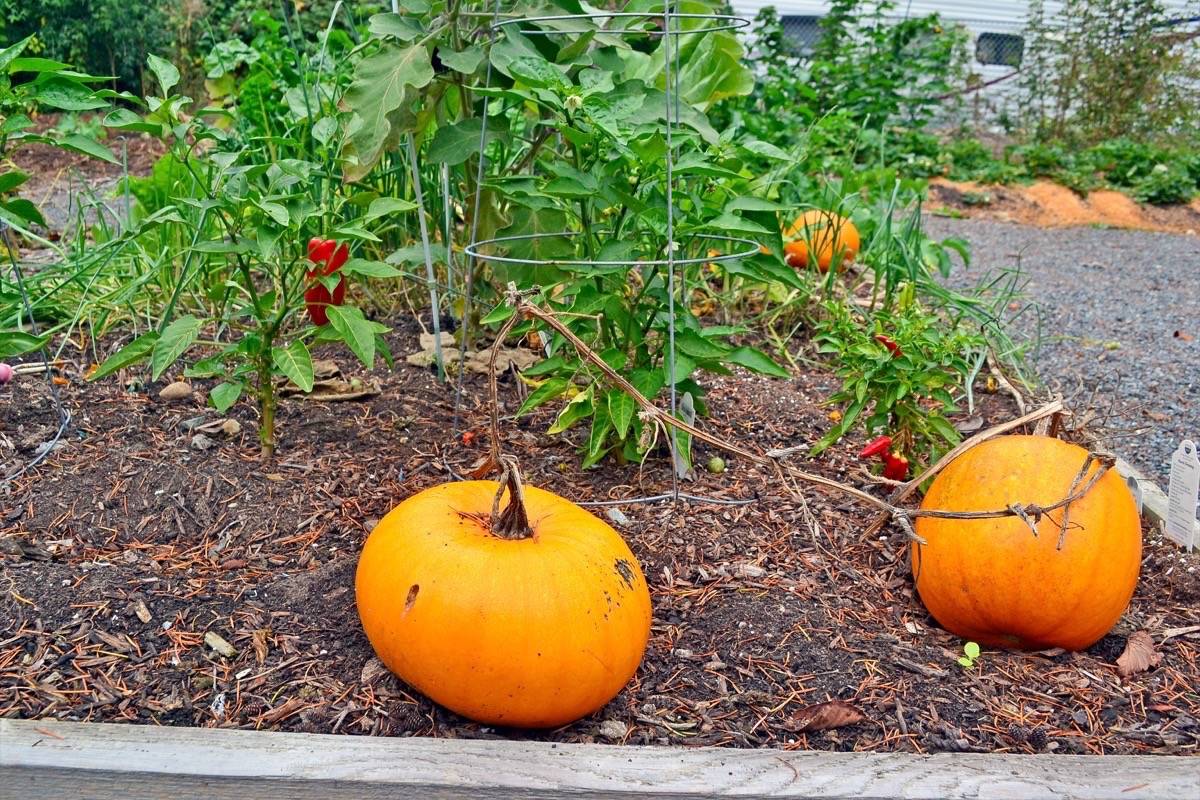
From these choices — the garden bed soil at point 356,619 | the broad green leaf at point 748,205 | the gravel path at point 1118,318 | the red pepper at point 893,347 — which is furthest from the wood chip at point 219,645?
the gravel path at point 1118,318

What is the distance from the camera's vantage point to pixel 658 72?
9.36ft

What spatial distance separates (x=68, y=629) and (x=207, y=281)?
1.74 metres

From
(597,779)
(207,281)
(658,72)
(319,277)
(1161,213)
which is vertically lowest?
(1161,213)

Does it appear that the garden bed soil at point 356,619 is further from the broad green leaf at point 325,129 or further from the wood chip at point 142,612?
the broad green leaf at point 325,129

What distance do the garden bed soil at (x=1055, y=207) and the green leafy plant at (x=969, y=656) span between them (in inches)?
286

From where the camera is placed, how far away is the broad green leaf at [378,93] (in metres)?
2.27

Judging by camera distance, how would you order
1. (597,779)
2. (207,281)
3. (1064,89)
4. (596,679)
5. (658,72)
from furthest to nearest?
(1064,89) < (207,281) < (658,72) < (596,679) < (597,779)

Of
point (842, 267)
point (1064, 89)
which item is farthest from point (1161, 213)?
point (842, 267)

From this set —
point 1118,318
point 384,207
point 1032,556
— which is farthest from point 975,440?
point 1118,318

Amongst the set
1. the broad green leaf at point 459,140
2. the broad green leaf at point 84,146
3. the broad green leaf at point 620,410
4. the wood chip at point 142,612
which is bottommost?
the wood chip at point 142,612

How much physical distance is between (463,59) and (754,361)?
1007mm

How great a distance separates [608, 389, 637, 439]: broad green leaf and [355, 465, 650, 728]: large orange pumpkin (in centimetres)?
50

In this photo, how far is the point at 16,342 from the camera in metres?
2.21

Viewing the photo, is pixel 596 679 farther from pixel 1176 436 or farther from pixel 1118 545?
pixel 1176 436
